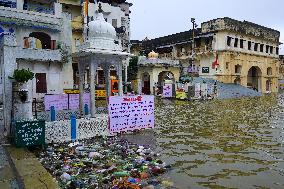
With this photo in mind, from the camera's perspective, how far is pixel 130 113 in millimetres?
13141

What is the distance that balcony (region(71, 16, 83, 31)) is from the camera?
1418 inches

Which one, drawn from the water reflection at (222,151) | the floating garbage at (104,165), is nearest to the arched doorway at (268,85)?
the water reflection at (222,151)

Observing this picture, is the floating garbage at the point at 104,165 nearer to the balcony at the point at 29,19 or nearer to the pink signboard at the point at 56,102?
the pink signboard at the point at 56,102

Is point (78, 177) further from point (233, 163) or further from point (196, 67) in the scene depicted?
point (196, 67)

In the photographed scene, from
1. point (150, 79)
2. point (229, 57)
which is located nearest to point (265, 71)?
point (229, 57)

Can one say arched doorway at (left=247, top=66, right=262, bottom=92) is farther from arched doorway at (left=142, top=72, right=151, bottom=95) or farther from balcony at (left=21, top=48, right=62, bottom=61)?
balcony at (left=21, top=48, right=62, bottom=61)

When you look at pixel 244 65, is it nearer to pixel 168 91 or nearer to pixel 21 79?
A: pixel 168 91

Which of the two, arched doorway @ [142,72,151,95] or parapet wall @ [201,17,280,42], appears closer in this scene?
parapet wall @ [201,17,280,42]

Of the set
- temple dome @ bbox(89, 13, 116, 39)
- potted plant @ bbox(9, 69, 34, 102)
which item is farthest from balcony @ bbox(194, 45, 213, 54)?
potted plant @ bbox(9, 69, 34, 102)

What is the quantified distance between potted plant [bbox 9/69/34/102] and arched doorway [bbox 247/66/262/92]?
47269 millimetres

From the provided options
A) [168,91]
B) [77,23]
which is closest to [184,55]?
[168,91]

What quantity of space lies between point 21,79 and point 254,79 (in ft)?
165

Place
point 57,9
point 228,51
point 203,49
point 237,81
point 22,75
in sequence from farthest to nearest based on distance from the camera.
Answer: point 237,81, point 203,49, point 228,51, point 57,9, point 22,75

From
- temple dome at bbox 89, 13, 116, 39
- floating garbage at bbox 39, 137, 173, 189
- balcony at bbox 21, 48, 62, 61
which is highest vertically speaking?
balcony at bbox 21, 48, 62, 61
